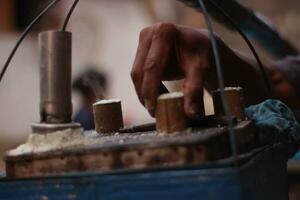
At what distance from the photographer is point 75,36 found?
9.83 feet

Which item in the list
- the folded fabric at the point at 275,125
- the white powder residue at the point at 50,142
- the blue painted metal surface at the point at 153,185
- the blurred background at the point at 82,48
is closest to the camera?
the blue painted metal surface at the point at 153,185

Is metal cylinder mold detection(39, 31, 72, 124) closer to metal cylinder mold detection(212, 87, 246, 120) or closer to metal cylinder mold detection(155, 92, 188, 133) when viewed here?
metal cylinder mold detection(155, 92, 188, 133)

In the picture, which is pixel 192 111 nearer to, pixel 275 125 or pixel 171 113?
pixel 171 113

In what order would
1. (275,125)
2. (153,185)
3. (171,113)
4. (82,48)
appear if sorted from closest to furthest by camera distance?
(153,185), (171,113), (275,125), (82,48)

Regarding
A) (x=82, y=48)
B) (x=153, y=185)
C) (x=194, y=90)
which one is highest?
(x=82, y=48)

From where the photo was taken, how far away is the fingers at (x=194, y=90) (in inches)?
28.5

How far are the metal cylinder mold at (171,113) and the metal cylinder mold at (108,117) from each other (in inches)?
7.2

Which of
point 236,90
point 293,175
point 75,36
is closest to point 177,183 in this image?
point 236,90

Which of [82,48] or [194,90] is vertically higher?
[82,48]

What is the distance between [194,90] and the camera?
748mm

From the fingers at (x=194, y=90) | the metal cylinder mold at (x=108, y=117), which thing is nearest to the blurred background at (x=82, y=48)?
the metal cylinder mold at (x=108, y=117)

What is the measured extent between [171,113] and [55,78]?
0.57 feet

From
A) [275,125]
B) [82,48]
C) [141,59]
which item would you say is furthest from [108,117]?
[82,48]

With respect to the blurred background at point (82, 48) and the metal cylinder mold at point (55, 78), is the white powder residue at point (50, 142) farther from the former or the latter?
the blurred background at point (82, 48)
